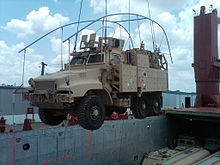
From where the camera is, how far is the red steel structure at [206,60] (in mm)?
19703

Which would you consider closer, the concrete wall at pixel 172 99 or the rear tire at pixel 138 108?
the rear tire at pixel 138 108

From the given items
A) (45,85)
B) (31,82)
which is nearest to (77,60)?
(31,82)

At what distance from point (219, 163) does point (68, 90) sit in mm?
13462

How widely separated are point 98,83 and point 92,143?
37.6ft

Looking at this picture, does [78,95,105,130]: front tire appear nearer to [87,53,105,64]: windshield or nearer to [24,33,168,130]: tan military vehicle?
[24,33,168,130]: tan military vehicle

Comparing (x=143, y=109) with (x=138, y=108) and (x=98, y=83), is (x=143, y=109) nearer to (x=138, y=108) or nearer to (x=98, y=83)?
(x=138, y=108)

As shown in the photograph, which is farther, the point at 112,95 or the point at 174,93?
the point at 174,93

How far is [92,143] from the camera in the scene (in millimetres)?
16594

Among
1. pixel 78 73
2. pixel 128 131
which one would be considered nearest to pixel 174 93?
pixel 128 131

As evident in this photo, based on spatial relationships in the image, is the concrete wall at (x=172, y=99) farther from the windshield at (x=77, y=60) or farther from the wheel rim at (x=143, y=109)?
the windshield at (x=77, y=60)

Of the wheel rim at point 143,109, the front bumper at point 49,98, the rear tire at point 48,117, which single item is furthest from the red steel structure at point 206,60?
the front bumper at point 49,98

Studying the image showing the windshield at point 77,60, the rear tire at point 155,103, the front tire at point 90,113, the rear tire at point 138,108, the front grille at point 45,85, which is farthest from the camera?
the rear tire at point 155,103

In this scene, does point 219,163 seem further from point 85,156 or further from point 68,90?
point 68,90

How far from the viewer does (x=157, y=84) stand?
25.5ft
